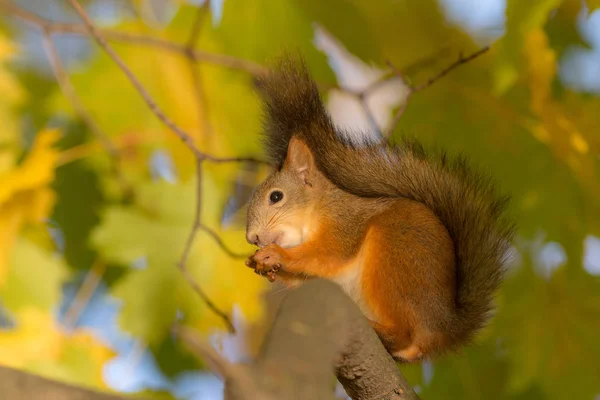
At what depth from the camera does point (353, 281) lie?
1044mm

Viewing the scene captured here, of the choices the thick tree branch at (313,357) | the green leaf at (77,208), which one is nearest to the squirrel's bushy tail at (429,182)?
the thick tree branch at (313,357)

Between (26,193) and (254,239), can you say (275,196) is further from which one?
(26,193)

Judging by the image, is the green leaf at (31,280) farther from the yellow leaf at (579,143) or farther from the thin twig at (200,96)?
the yellow leaf at (579,143)

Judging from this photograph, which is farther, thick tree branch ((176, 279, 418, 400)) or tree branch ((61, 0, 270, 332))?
tree branch ((61, 0, 270, 332))

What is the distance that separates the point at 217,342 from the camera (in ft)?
5.19

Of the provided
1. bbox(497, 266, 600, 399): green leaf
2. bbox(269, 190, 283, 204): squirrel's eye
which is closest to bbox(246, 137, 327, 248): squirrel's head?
bbox(269, 190, 283, 204): squirrel's eye

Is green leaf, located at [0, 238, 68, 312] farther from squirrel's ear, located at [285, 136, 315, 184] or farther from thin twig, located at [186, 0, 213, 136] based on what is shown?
squirrel's ear, located at [285, 136, 315, 184]

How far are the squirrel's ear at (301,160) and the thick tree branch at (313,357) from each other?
15.4 inches

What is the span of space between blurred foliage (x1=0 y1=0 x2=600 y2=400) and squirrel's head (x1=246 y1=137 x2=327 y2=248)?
9.2 inches

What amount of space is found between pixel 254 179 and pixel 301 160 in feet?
2.42

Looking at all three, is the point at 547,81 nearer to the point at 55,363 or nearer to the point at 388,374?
the point at 388,374

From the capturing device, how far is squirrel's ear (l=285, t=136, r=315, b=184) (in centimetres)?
112

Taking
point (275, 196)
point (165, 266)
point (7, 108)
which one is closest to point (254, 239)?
point (275, 196)

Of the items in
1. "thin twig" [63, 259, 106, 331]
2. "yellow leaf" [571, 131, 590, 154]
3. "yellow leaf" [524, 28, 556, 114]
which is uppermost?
"thin twig" [63, 259, 106, 331]
